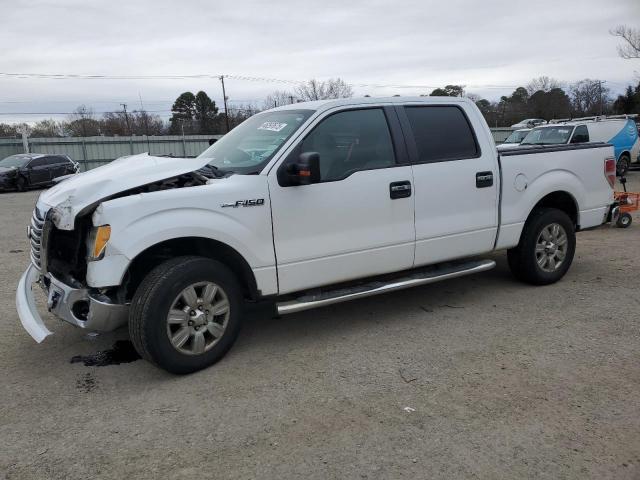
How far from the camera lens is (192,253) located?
4.12m

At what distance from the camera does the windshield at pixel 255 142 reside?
170 inches

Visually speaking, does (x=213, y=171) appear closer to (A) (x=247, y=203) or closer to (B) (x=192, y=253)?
(A) (x=247, y=203)

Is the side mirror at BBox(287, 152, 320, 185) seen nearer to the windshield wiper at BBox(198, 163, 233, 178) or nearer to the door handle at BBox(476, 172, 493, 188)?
the windshield wiper at BBox(198, 163, 233, 178)

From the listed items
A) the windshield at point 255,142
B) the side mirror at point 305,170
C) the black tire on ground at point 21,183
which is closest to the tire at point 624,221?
the windshield at point 255,142

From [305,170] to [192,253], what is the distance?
1.09m

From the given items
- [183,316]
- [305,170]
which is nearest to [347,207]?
[305,170]

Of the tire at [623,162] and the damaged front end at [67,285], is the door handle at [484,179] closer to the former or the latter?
the damaged front end at [67,285]

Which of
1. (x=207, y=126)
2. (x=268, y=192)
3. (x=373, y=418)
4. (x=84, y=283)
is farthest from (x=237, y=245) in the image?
(x=207, y=126)

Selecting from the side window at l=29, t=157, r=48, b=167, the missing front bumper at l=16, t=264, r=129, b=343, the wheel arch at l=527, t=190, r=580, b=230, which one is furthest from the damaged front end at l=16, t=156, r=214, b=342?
the side window at l=29, t=157, r=48, b=167

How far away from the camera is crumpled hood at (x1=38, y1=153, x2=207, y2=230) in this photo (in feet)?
12.0

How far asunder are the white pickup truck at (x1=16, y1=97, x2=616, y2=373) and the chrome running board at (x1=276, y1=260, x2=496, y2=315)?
17 mm

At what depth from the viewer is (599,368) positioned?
Answer: 381 centimetres

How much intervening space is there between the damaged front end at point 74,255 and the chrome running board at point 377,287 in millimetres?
1215

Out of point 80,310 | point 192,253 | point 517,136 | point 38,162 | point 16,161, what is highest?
point 16,161
